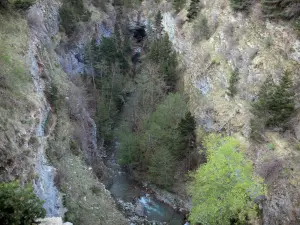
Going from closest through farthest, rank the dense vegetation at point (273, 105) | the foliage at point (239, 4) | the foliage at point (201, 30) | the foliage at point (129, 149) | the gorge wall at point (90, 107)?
the gorge wall at point (90, 107)
the dense vegetation at point (273, 105)
the foliage at point (239, 4)
the foliage at point (129, 149)
the foliage at point (201, 30)

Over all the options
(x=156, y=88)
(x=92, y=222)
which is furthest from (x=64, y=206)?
(x=156, y=88)

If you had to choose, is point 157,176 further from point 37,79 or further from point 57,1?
point 57,1

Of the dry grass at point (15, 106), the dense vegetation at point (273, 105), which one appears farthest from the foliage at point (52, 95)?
the dense vegetation at point (273, 105)

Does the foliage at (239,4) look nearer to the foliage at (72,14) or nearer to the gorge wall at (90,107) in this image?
the gorge wall at (90,107)

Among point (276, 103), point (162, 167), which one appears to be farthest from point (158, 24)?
point (276, 103)

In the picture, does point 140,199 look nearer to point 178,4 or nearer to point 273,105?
point 273,105

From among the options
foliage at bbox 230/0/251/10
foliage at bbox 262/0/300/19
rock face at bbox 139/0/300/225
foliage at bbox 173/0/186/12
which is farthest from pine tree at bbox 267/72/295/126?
foliage at bbox 173/0/186/12

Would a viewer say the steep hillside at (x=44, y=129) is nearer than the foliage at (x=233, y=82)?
Yes
